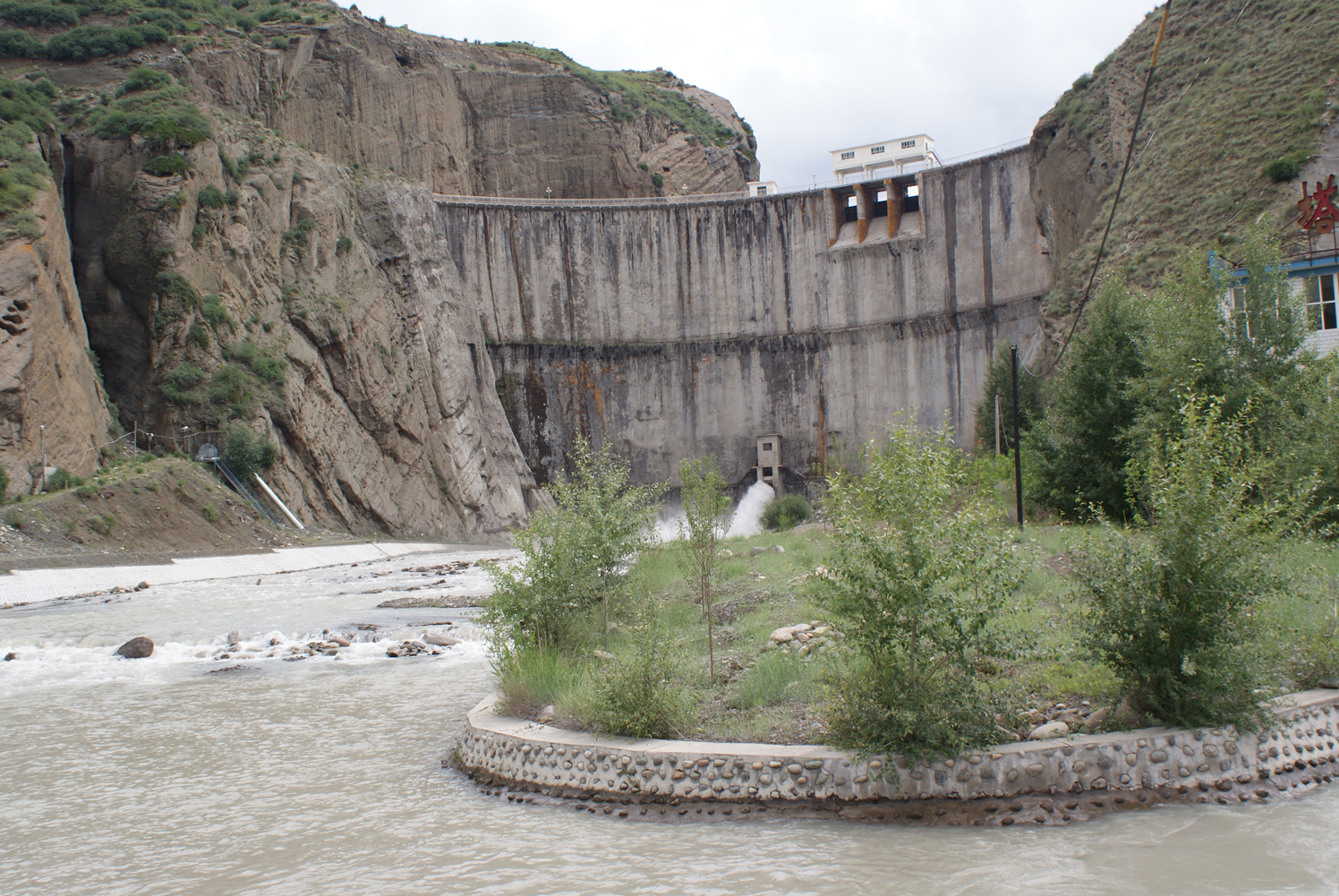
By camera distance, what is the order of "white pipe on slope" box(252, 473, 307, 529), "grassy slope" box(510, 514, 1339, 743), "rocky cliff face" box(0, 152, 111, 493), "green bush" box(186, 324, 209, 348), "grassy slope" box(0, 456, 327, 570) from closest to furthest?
"grassy slope" box(510, 514, 1339, 743) → "grassy slope" box(0, 456, 327, 570) → "rocky cliff face" box(0, 152, 111, 493) → "white pipe on slope" box(252, 473, 307, 529) → "green bush" box(186, 324, 209, 348)

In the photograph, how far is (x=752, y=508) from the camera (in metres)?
52.4

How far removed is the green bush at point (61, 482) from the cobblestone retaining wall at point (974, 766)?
2953 cm

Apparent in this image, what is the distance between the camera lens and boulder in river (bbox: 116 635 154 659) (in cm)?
1683

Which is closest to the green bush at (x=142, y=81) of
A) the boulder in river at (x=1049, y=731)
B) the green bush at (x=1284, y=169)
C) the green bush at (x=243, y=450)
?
the green bush at (x=243, y=450)

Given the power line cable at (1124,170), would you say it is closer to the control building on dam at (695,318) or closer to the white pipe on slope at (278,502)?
the control building on dam at (695,318)

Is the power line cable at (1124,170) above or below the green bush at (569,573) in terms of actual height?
above

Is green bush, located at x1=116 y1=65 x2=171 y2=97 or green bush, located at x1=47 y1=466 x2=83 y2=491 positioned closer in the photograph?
green bush, located at x1=47 y1=466 x2=83 y2=491

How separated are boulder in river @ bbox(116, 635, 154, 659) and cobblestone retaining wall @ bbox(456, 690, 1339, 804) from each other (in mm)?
11475

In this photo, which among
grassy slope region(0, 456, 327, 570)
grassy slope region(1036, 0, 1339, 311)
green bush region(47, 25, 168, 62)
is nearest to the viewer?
grassy slope region(0, 456, 327, 570)

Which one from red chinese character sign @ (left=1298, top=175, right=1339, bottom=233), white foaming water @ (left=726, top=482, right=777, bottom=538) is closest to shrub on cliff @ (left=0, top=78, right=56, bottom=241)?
white foaming water @ (left=726, top=482, right=777, bottom=538)

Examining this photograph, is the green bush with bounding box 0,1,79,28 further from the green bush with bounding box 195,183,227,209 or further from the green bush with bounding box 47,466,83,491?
the green bush with bounding box 47,466,83,491

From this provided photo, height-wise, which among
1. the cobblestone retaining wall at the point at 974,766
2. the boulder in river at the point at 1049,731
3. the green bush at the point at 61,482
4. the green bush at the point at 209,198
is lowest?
the cobblestone retaining wall at the point at 974,766

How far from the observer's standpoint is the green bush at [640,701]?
8.57 meters

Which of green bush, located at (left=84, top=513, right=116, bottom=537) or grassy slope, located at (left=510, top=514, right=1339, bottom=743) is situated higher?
green bush, located at (left=84, top=513, right=116, bottom=537)
